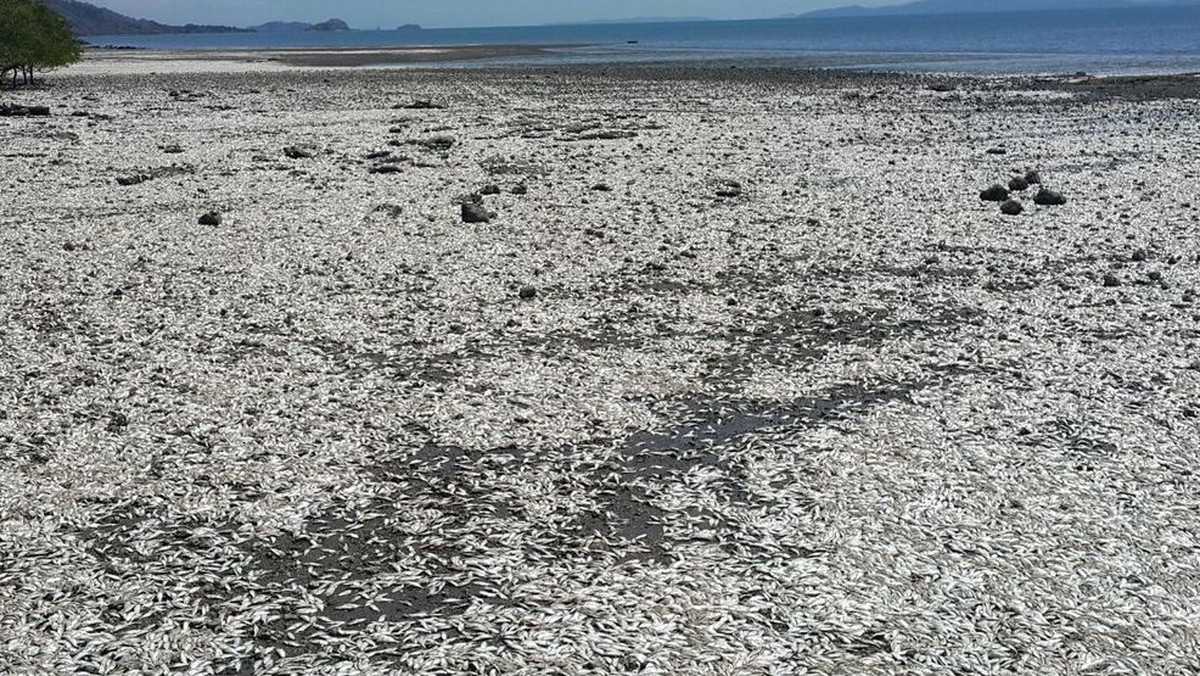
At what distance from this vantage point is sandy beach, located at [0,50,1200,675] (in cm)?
509

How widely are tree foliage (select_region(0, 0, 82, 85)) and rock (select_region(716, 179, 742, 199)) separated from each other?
1494 inches

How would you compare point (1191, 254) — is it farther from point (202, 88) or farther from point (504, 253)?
point (202, 88)

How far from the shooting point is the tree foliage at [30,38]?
43281 millimetres

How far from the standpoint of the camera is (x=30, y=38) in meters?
43.8

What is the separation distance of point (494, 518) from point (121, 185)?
15068mm

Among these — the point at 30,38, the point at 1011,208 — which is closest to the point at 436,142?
the point at 1011,208

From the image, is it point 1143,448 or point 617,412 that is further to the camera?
point 617,412

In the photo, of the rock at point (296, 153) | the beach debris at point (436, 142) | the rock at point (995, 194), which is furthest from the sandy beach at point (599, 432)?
the beach debris at point (436, 142)

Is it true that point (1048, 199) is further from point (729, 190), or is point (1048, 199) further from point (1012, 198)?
point (729, 190)

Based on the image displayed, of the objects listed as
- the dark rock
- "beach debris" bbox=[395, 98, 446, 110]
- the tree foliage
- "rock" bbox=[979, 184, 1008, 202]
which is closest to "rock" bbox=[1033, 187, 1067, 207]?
"rock" bbox=[979, 184, 1008, 202]

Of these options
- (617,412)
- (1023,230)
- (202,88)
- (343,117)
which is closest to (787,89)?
(343,117)

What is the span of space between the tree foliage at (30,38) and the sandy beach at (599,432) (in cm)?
3221

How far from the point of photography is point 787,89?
4344 centimetres

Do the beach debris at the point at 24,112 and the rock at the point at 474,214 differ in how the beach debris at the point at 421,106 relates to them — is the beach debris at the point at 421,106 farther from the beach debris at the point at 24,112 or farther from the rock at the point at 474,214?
the rock at the point at 474,214
